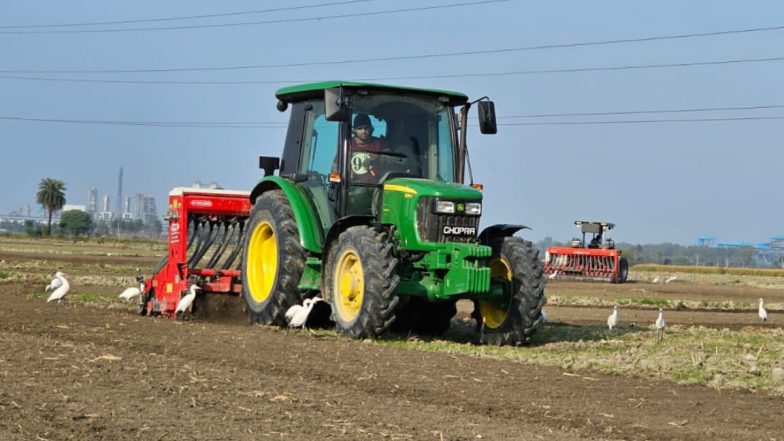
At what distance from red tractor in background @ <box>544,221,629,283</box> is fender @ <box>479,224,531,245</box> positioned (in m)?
30.3

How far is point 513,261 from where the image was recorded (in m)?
13.7

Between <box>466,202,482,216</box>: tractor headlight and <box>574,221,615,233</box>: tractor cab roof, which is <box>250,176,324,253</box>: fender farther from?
<box>574,221,615,233</box>: tractor cab roof

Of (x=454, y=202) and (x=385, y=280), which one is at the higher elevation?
(x=454, y=202)

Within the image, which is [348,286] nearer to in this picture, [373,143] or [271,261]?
[373,143]

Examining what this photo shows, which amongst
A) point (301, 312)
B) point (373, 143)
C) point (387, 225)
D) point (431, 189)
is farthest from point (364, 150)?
point (301, 312)

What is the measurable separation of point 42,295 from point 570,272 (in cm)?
2913

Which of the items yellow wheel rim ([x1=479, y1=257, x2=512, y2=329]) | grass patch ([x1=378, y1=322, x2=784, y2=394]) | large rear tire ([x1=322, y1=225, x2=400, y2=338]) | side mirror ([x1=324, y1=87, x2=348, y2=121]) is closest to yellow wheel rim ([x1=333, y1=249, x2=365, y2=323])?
large rear tire ([x1=322, y1=225, x2=400, y2=338])

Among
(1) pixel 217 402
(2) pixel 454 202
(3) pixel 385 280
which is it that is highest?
(2) pixel 454 202

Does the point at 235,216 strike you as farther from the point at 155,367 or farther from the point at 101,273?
the point at 101,273

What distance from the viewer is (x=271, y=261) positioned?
51.4 ft

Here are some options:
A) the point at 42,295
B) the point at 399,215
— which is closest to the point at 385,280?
the point at 399,215

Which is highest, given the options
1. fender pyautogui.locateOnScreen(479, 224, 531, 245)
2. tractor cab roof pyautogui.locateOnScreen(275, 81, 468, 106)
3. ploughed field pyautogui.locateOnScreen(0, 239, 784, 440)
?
tractor cab roof pyautogui.locateOnScreen(275, 81, 468, 106)

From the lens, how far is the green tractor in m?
13.4

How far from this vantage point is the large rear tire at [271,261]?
48.2 ft
